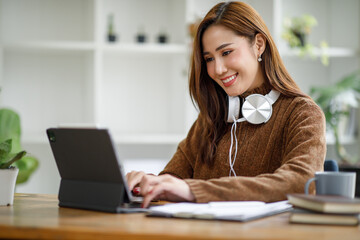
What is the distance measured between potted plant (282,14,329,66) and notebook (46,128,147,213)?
2655 millimetres

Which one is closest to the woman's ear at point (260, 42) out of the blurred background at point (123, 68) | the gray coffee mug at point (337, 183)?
the gray coffee mug at point (337, 183)

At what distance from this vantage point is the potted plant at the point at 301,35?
3.86 metres

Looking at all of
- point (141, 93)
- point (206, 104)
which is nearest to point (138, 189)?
point (206, 104)

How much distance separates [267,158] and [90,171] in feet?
2.42

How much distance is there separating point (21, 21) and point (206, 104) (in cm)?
239

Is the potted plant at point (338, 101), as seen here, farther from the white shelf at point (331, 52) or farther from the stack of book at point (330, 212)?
the stack of book at point (330, 212)

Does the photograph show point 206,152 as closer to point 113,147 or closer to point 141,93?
point 113,147

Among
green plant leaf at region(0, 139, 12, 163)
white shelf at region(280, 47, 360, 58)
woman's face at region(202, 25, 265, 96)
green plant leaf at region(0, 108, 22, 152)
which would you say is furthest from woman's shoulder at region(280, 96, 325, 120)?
white shelf at region(280, 47, 360, 58)

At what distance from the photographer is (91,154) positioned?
1376 mm

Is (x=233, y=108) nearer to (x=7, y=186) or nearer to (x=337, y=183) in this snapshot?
(x=337, y=183)

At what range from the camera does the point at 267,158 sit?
190 cm

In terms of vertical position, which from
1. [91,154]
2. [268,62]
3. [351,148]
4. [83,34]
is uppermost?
[83,34]

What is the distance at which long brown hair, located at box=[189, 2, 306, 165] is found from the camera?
6.43 feet

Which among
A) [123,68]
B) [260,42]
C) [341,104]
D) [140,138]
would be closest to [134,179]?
[260,42]
